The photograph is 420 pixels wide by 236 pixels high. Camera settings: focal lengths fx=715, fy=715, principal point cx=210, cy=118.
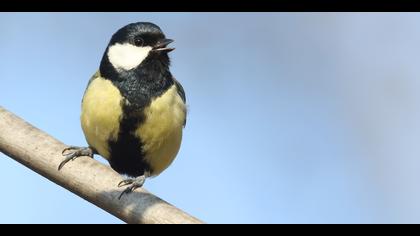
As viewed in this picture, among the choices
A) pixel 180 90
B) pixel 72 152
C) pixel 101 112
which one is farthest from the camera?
pixel 180 90

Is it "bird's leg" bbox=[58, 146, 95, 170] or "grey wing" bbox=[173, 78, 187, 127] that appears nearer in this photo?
"bird's leg" bbox=[58, 146, 95, 170]

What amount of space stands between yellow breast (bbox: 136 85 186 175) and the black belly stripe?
0.09 feet

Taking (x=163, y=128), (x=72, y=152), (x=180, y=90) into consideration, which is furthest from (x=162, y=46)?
(x=72, y=152)

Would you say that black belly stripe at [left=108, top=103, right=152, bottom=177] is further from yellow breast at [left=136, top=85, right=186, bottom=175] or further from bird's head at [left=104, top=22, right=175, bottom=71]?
bird's head at [left=104, top=22, right=175, bottom=71]

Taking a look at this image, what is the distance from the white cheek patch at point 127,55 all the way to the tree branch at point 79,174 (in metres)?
0.67

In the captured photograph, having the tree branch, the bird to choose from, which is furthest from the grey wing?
the tree branch

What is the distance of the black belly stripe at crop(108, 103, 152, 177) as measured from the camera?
315 centimetres

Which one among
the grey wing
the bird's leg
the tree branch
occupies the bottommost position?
the tree branch

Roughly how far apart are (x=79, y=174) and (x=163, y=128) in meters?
0.74

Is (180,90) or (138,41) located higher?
(138,41)

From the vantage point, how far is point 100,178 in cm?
250

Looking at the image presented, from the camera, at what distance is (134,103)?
3148 millimetres

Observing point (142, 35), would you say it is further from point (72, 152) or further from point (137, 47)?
point (72, 152)
